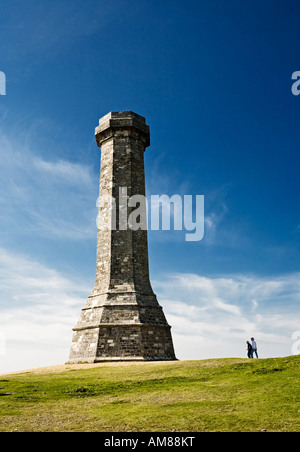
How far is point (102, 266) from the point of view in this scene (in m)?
24.5

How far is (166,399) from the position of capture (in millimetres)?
10531

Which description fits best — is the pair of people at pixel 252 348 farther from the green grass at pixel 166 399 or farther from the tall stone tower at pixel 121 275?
the green grass at pixel 166 399

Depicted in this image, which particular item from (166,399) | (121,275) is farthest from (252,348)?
(166,399)

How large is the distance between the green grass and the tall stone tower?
211 inches

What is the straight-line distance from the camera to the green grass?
809 cm

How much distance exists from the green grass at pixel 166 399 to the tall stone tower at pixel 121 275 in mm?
5349

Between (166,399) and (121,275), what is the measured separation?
13.6 meters

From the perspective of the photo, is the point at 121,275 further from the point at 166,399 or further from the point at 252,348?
the point at 166,399

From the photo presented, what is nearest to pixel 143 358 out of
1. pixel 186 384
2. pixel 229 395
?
pixel 186 384

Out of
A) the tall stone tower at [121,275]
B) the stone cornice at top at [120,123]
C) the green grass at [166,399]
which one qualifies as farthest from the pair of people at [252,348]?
the stone cornice at top at [120,123]

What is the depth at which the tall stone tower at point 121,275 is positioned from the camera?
858 inches

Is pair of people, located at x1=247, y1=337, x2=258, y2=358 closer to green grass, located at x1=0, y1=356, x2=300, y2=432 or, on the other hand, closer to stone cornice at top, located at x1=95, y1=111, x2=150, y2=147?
green grass, located at x1=0, y1=356, x2=300, y2=432

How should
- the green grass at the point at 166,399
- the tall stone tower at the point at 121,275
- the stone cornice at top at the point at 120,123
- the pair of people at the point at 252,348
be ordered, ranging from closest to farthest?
the green grass at the point at 166,399 → the tall stone tower at the point at 121,275 → the pair of people at the point at 252,348 → the stone cornice at top at the point at 120,123

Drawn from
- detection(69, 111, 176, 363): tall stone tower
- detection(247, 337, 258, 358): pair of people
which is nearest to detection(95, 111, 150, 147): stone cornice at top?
detection(69, 111, 176, 363): tall stone tower
